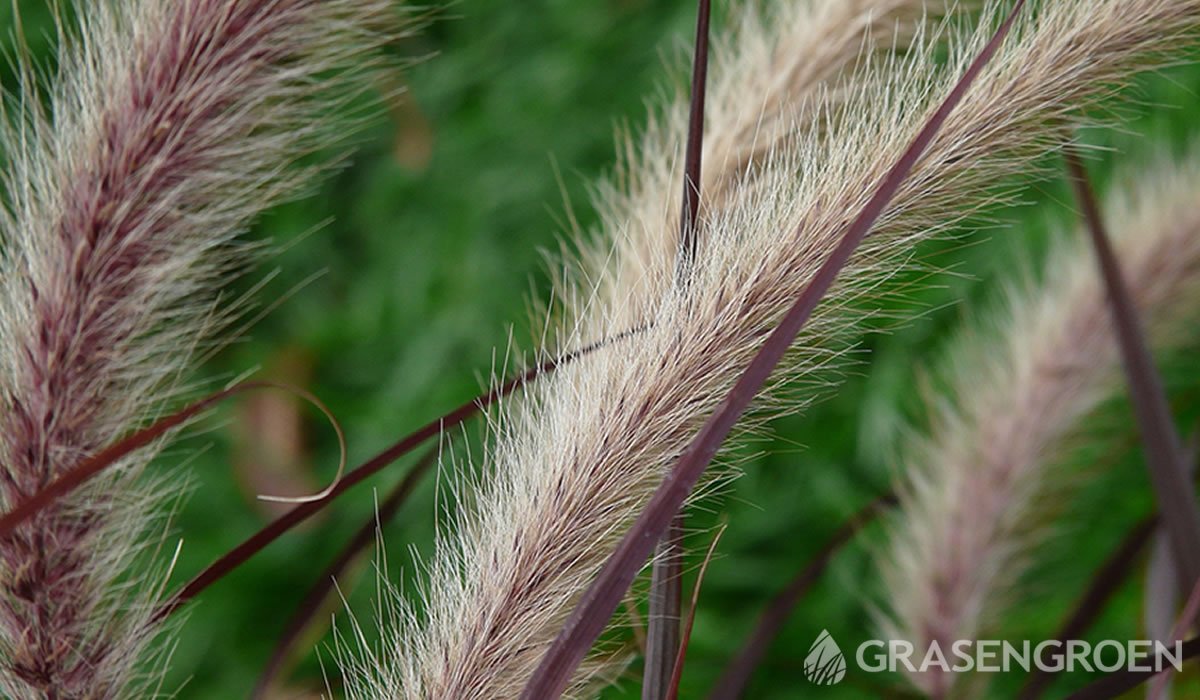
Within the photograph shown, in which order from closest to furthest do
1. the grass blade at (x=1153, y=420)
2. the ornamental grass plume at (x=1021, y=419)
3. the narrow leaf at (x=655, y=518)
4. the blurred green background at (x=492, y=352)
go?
the narrow leaf at (x=655, y=518), the grass blade at (x=1153, y=420), the ornamental grass plume at (x=1021, y=419), the blurred green background at (x=492, y=352)

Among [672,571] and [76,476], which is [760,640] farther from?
[76,476]

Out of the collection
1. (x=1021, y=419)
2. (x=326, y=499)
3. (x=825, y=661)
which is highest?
(x=326, y=499)

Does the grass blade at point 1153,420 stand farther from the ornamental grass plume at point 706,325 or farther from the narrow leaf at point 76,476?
the narrow leaf at point 76,476

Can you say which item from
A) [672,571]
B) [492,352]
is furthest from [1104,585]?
[492,352]

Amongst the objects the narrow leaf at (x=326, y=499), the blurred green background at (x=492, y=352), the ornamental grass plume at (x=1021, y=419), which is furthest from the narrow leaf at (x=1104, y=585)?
the narrow leaf at (x=326, y=499)

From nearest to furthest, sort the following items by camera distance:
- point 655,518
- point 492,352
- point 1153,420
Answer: point 655,518, point 1153,420, point 492,352

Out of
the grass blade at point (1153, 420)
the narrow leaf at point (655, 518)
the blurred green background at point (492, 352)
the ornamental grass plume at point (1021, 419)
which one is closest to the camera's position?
the narrow leaf at point (655, 518)
